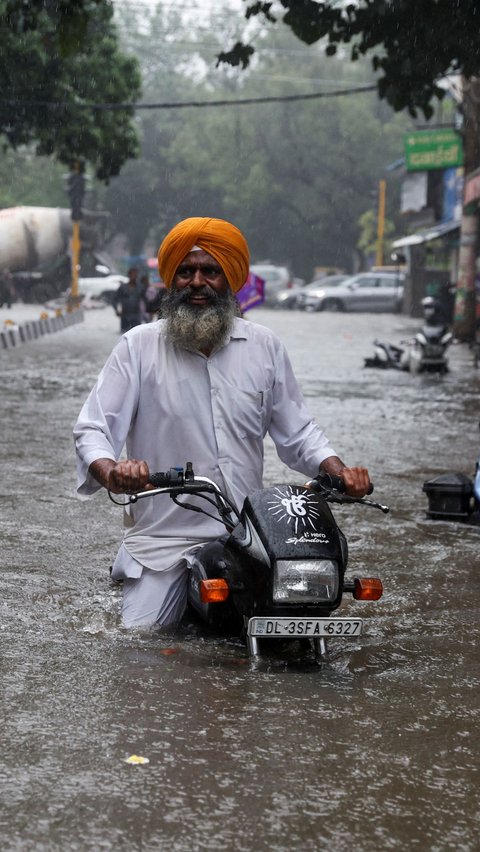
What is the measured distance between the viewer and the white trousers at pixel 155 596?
4.93 metres

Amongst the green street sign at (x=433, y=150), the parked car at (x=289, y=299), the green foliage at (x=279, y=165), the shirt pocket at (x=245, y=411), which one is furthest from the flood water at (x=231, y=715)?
the green foliage at (x=279, y=165)

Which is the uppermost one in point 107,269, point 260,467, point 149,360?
point 149,360

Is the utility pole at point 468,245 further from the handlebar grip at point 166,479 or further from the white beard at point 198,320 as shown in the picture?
the handlebar grip at point 166,479

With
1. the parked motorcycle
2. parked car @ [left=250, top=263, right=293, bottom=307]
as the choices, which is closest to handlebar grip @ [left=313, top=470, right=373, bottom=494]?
the parked motorcycle

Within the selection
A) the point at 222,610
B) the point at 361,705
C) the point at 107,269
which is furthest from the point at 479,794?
the point at 107,269

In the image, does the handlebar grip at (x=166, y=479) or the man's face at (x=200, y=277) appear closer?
the handlebar grip at (x=166, y=479)

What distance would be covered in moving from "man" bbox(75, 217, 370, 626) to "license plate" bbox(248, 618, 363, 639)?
620mm

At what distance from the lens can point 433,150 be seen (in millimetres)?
36375

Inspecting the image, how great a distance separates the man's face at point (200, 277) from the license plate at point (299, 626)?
3.99 feet

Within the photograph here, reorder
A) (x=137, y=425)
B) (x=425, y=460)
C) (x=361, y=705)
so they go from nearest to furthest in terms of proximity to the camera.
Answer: (x=361, y=705) < (x=137, y=425) < (x=425, y=460)

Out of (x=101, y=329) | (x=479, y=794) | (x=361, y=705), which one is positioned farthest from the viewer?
(x=101, y=329)

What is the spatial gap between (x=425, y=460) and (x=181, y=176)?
217 feet

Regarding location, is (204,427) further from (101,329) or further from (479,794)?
(101,329)

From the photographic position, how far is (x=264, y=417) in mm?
5090
